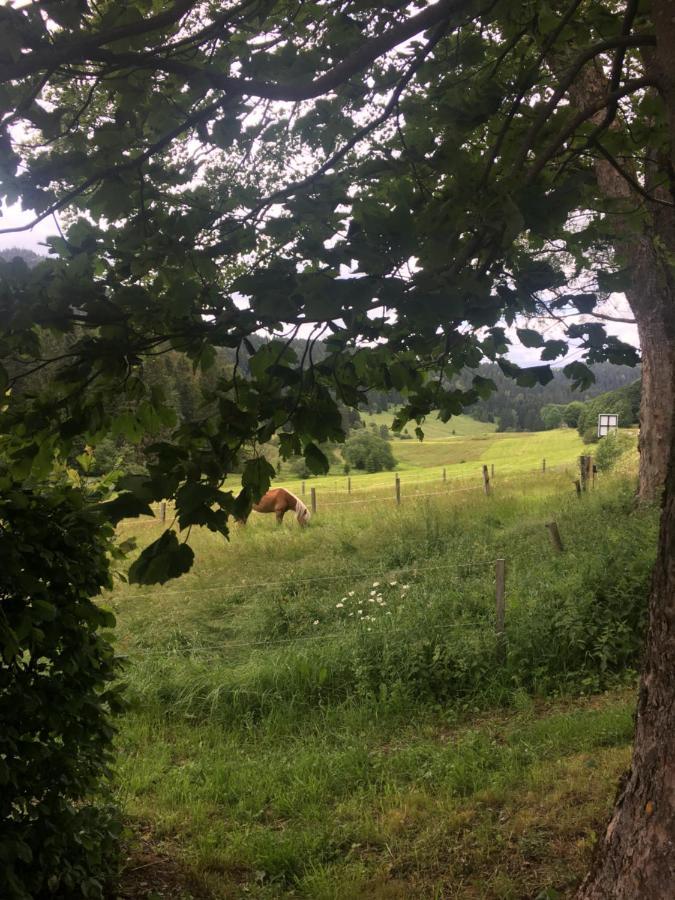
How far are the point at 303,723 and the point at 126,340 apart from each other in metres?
4.78

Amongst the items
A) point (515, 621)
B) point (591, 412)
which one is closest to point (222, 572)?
point (515, 621)

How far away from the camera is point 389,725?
19.3ft

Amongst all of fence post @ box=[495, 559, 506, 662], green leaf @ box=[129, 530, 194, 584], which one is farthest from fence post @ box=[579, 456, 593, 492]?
green leaf @ box=[129, 530, 194, 584]

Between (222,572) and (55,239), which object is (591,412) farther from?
(55,239)

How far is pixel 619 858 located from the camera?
103 inches

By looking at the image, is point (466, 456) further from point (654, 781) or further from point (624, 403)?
point (654, 781)

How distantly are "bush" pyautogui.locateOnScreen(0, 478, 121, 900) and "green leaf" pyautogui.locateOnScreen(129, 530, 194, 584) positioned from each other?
2.65ft

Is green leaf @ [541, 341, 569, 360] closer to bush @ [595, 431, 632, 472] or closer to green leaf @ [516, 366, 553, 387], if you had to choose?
green leaf @ [516, 366, 553, 387]

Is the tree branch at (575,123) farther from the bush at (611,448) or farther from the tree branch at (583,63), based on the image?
the bush at (611,448)

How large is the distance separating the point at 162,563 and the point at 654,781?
6.68 feet

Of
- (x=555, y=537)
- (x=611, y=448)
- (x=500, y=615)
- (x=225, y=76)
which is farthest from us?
(x=611, y=448)

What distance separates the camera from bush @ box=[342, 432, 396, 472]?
130 feet

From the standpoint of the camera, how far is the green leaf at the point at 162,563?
6.75 ft

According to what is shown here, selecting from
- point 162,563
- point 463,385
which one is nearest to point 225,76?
point 162,563
